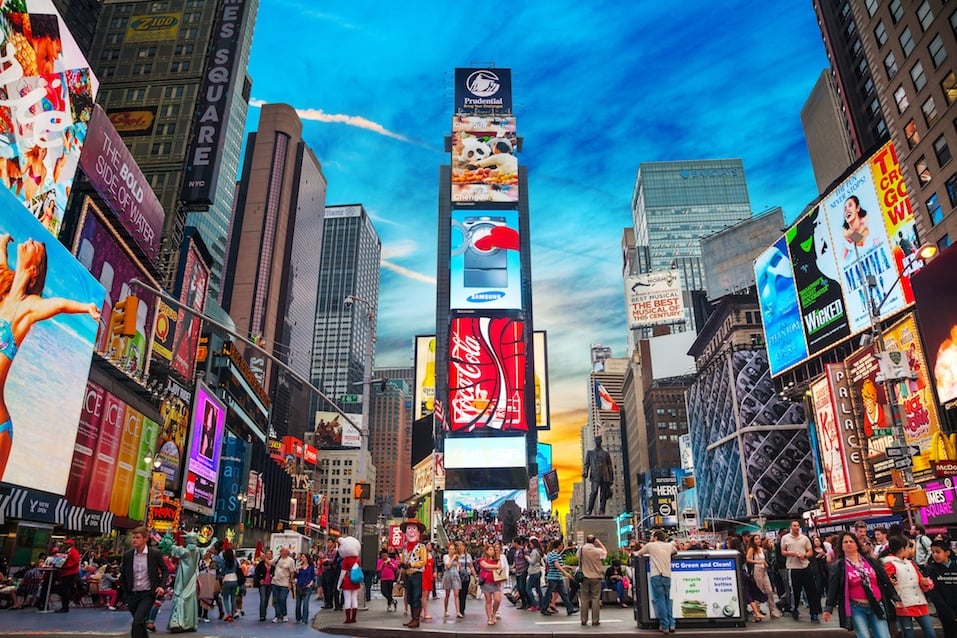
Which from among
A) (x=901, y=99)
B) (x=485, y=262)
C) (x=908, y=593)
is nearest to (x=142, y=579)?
(x=908, y=593)

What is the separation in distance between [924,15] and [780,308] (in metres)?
24.7

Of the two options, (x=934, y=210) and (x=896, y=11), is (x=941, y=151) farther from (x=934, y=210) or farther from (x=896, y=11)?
(x=896, y=11)

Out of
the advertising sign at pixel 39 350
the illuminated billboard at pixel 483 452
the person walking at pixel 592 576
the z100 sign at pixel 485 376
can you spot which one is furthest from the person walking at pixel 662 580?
the z100 sign at pixel 485 376

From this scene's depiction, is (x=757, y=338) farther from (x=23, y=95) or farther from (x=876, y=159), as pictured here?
(x=23, y=95)

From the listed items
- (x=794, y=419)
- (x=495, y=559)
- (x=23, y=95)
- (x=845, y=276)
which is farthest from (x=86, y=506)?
(x=794, y=419)

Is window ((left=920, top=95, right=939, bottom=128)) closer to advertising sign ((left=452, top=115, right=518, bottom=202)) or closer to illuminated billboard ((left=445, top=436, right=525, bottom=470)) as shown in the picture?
illuminated billboard ((left=445, top=436, right=525, bottom=470))

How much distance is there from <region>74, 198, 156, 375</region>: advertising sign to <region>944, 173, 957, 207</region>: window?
46.2 m

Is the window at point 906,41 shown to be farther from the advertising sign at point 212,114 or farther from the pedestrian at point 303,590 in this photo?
the advertising sign at point 212,114

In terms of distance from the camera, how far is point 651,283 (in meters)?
119

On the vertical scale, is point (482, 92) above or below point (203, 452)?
above

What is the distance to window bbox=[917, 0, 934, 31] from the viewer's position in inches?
1598

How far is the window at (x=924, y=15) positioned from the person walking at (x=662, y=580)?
42788 mm

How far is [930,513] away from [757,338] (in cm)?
5168

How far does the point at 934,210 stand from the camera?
40094mm
